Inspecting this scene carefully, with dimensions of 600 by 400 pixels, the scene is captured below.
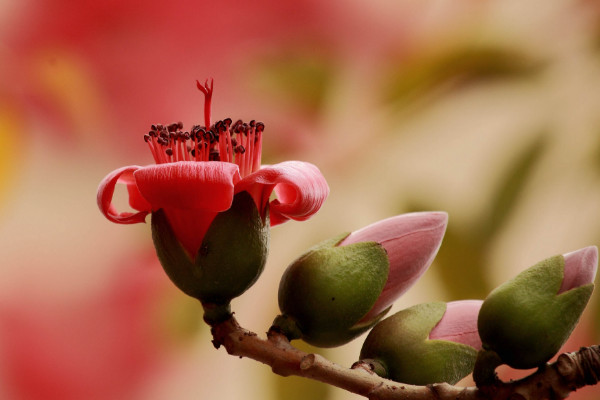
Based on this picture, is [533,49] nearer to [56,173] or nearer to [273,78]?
[273,78]

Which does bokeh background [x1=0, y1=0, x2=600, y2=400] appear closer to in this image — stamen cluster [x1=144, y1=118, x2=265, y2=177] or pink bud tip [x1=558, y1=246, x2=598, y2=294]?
stamen cluster [x1=144, y1=118, x2=265, y2=177]

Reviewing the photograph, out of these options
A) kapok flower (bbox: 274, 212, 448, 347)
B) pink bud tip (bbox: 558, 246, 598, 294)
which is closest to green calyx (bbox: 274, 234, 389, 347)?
kapok flower (bbox: 274, 212, 448, 347)

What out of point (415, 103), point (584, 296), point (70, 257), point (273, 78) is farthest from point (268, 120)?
point (584, 296)

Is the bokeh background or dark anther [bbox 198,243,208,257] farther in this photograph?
the bokeh background

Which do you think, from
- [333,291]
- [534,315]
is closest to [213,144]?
[333,291]

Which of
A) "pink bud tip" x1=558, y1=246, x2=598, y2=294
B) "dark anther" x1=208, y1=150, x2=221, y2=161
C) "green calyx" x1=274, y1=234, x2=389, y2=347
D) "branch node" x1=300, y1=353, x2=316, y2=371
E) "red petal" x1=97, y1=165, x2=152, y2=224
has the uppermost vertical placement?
"dark anther" x1=208, y1=150, x2=221, y2=161

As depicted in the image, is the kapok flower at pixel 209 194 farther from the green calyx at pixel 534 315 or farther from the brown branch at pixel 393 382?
the green calyx at pixel 534 315

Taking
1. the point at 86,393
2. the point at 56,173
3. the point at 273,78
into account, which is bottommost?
the point at 86,393
